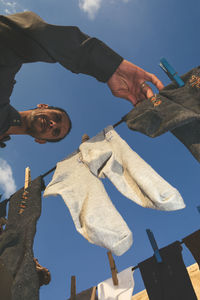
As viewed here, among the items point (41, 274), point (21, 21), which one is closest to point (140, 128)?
point (21, 21)

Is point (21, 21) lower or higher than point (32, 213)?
higher

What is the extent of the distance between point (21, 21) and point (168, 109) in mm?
1368

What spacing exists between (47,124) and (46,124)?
0.04ft

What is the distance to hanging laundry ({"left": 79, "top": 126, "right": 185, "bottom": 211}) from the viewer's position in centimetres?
132

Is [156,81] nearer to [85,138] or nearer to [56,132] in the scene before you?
[85,138]

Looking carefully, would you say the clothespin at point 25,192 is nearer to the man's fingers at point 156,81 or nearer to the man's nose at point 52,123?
the man's nose at point 52,123

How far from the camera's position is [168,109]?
1.58 metres

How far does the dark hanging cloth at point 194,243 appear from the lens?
2.13 metres

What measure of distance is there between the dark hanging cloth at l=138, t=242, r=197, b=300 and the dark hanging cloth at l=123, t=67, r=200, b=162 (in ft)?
4.29

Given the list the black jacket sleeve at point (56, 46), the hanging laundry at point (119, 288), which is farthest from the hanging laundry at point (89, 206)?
the hanging laundry at point (119, 288)

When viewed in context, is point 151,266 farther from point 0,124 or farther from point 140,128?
point 0,124

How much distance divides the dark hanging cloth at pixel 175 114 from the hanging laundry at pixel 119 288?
71.2 inches

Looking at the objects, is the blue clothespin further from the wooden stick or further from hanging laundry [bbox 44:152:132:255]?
the wooden stick

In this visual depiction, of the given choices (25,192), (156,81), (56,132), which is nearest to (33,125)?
(56,132)
